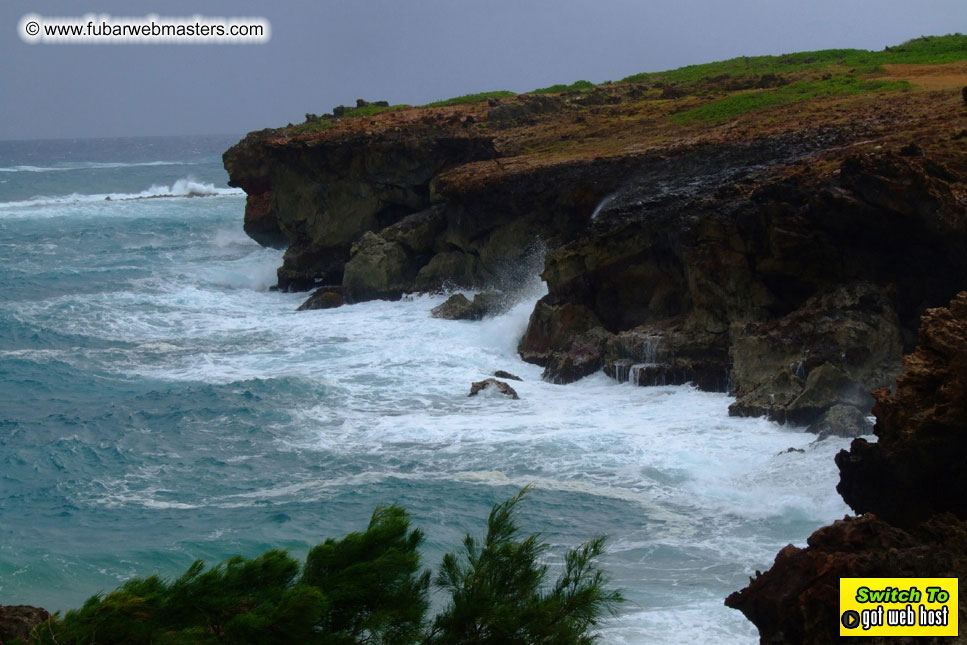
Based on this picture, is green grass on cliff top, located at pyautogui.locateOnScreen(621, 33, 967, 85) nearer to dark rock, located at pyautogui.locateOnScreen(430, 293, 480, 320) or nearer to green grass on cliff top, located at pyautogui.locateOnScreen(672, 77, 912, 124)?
green grass on cliff top, located at pyautogui.locateOnScreen(672, 77, 912, 124)

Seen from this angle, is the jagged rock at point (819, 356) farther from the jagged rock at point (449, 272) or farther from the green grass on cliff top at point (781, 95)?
the jagged rock at point (449, 272)

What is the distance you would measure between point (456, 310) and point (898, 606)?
19332 mm

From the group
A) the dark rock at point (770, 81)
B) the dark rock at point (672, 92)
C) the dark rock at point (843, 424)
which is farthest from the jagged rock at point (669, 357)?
the dark rock at point (672, 92)

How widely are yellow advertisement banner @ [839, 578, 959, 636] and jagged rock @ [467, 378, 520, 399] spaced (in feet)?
39.9

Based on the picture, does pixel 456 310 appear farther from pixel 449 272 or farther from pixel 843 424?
pixel 843 424

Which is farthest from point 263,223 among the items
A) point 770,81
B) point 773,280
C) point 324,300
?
point 773,280

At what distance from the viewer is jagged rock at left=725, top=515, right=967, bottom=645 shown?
762 centimetres

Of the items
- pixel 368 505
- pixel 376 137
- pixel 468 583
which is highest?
pixel 376 137

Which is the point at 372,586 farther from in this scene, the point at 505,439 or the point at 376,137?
the point at 376,137

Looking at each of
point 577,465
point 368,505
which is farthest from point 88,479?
point 577,465

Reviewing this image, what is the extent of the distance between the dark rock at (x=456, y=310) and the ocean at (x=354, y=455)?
0.43 m

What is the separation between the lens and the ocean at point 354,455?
42.7 ft

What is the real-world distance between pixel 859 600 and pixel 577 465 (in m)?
8.39

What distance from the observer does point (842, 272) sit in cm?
1827
